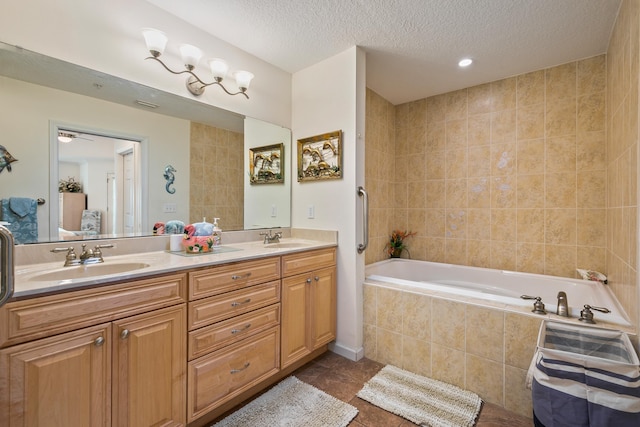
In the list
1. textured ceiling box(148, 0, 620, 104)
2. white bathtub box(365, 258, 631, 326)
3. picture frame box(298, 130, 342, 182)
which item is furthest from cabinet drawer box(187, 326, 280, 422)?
textured ceiling box(148, 0, 620, 104)

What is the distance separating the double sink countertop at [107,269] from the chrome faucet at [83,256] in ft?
0.11

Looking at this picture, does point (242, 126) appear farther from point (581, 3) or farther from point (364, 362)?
point (581, 3)

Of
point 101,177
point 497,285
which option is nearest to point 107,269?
point 101,177

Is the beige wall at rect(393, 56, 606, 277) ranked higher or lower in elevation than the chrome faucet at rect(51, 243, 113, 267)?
higher

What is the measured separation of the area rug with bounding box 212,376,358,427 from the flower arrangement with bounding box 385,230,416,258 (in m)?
1.85

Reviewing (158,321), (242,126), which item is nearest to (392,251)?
(242,126)

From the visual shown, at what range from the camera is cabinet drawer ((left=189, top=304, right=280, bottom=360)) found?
140 centimetres

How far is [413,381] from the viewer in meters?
1.90

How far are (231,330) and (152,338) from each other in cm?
41

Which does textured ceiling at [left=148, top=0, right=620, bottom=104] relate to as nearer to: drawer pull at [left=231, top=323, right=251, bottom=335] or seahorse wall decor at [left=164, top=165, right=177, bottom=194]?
seahorse wall decor at [left=164, top=165, right=177, bottom=194]

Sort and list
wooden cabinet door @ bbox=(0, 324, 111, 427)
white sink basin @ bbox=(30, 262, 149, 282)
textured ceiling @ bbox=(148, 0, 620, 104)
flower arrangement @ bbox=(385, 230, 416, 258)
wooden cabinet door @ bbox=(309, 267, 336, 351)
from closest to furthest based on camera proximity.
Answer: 1. wooden cabinet door @ bbox=(0, 324, 111, 427)
2. white sink basin @ bbox=(30, 262, 149, 282)
3. textured ceiling @ bbox=(148, 0, 620, 104)
4. wooden cabinet door @ bbox=(309, 267, 336, 351)
5. flower arrangement @ bbox=(385, 230, 416, 258)

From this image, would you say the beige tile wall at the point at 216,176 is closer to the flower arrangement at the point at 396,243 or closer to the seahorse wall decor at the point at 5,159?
the seahorse wall decor at the point at 5,159

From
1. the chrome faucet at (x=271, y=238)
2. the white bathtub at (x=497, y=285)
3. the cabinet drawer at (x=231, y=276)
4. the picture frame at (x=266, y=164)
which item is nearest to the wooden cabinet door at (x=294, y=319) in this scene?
the cabinet drawer at (x=231, y=276)

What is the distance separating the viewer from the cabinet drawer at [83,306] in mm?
931
